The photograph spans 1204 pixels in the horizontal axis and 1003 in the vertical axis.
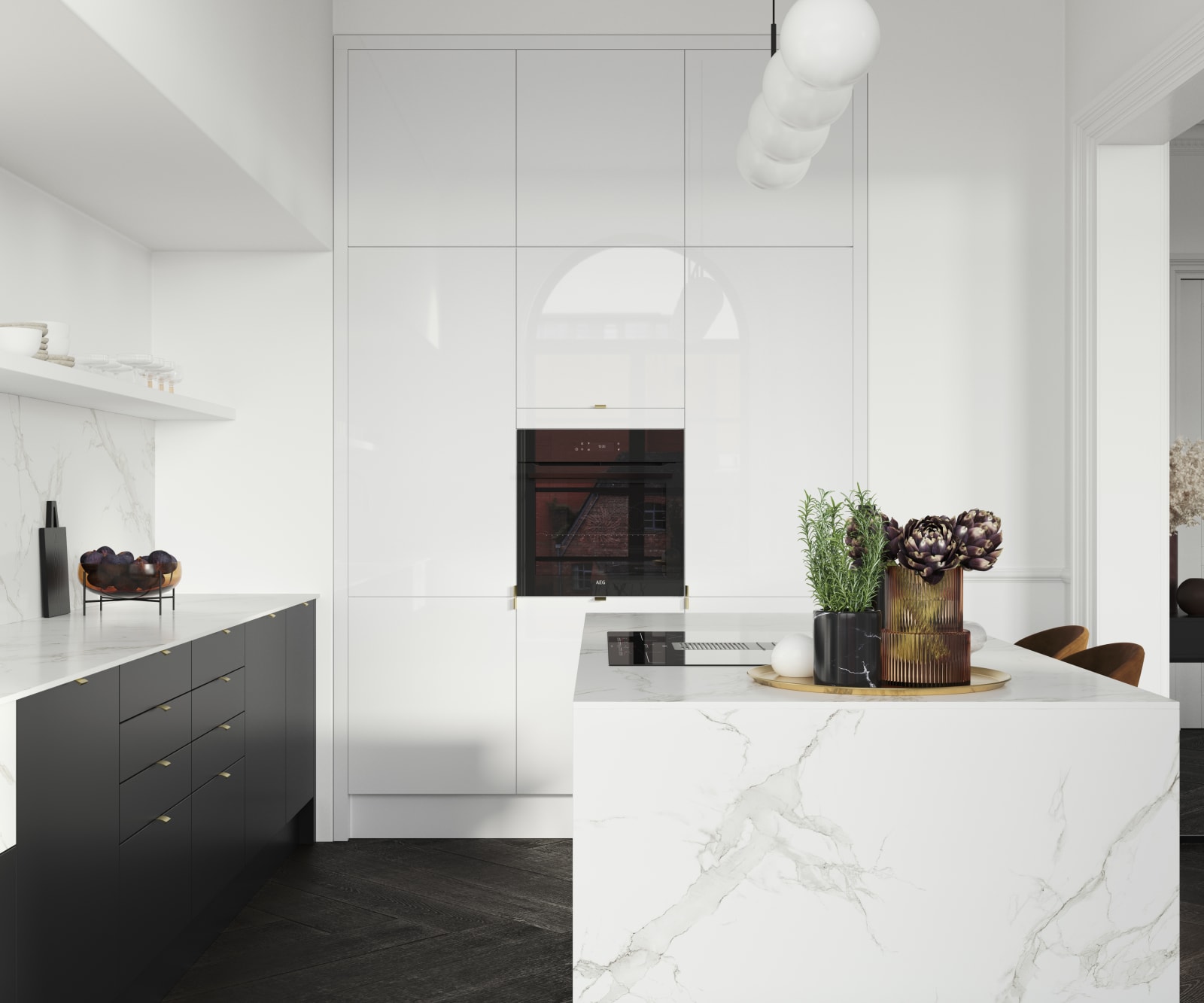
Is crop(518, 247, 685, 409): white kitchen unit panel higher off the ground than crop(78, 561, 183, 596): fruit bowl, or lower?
higher

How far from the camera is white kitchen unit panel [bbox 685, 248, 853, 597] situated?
3980 millimetres

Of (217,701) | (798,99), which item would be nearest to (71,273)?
(217,701)

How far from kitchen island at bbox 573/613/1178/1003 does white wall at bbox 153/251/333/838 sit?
2530 mm

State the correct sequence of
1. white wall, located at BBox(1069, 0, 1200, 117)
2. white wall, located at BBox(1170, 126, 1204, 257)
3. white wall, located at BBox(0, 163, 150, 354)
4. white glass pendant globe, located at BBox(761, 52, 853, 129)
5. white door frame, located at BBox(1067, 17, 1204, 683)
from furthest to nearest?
white wall, located at BBox(1170, 126, 1204, 257) < white door frame, located at BBox(1067, 17, 1204, 683) < white wall, located at BBox(1069, 0, 1200, 117) < white wall, located at BBox(0, 163, 150, 354) < white glass pendant globe, located at BBox(761, 52, 853, 129)

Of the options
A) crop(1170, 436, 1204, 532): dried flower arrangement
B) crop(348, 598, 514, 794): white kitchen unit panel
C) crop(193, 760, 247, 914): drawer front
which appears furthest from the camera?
crop(348, 598, 514, 794): white kitchen unit panel

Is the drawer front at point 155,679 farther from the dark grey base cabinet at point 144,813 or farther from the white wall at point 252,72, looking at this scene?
Result: the white wall at point 252,72

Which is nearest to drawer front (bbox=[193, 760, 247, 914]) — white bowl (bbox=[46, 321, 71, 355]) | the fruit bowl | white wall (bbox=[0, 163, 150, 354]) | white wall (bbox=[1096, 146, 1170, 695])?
the fruit bowl

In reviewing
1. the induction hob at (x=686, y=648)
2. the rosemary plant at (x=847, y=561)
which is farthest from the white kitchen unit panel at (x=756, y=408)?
the rosemary plant at (x=847, y=561)

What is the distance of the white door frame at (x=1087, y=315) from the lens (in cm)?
354

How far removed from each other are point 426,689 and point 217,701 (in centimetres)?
115

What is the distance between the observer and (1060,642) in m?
2.95

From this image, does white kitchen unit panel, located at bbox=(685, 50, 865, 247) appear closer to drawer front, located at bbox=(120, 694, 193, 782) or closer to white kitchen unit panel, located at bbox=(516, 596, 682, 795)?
white kitchen unit panel, located at bbox=(516, 596, 682, 795)

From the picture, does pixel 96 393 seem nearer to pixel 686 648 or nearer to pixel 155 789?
pixel 155 789

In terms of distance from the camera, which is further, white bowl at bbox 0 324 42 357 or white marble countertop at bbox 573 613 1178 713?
Answer: white bowl at bbox 0 324 42 357
